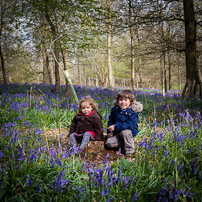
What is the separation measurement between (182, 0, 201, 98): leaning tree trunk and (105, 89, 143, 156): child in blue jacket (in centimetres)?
522

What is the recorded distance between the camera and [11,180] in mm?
1837

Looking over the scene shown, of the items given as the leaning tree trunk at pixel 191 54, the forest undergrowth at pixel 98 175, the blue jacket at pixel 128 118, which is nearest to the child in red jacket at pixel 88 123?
the forest undergrowth at pixel 98 175

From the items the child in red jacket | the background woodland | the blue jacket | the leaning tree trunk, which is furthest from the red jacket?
the leaning tree trunk

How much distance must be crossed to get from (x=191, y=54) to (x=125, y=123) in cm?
593

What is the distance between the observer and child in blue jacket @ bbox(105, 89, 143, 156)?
9.36ft

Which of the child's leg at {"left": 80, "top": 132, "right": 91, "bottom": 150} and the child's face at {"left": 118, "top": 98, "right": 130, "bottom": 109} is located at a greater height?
the child's face at {"left": 118, "top": 98, "right": 130, "bottom": 109}

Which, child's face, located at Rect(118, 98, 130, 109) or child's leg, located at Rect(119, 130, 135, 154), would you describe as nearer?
child's leg, located at Rect(119, 130, 135, 154)

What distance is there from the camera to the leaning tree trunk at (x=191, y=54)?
6781mm

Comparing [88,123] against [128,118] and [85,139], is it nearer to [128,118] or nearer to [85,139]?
[85,139]

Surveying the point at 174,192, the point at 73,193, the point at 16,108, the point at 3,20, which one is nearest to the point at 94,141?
the point at 73,193

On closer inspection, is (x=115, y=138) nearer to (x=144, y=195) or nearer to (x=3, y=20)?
(x=144, y=195)

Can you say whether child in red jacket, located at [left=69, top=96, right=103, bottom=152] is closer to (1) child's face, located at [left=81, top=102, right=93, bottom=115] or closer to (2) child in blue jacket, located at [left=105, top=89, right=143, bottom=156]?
(1) child's face, located at [left=81, top=102, right=93, bottom=115]

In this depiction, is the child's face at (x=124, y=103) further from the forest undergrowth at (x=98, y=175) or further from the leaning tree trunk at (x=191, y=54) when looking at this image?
the leaning tree trunk at (x=191, y=54)

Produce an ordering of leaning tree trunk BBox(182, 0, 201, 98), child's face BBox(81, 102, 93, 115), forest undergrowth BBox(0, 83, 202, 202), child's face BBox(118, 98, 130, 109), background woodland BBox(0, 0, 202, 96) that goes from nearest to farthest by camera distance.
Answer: forest undergrowth BBox(0, 83, 202, 202) < child's face BBox(118, 98, 130, 109) < child's face BBox(81, 102, 93, 115) < background woodland BBox(0, 0, 202, 96) < leaning tree trunk BBox(182, 0, 201, 98)
